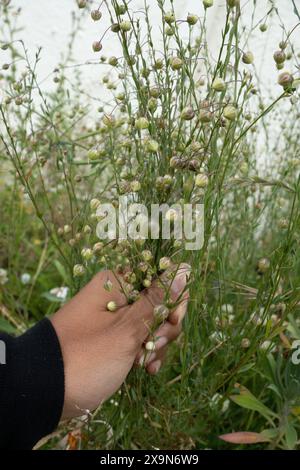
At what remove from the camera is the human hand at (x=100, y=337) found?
706mm

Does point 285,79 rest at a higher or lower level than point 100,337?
higher

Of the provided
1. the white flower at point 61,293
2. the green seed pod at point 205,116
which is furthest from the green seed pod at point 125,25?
the white flower at point 61,293

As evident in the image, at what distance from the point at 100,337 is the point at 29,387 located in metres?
0.11

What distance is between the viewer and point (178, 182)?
2.10 feet

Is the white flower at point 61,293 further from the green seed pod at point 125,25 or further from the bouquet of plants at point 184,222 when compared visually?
the green seed pod at point 125,25

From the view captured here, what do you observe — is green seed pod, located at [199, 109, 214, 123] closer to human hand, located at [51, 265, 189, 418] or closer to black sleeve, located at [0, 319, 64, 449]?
human hand, located at [51, 265, 189, 418]

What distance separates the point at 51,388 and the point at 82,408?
64 millimetres

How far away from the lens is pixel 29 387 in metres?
0.69

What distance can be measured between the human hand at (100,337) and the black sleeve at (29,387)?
0.05 ft

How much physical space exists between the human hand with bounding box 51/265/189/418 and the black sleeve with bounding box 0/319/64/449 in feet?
0.05

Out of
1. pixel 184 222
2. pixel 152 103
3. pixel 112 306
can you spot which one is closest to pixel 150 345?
pixel 112 306

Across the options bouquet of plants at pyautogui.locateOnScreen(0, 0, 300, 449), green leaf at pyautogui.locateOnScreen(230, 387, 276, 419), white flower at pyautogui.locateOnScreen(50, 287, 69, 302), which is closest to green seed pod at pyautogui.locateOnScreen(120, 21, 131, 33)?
bouquet of plants at pyautogui.locateOnScreen(0, 0, 300, 449)

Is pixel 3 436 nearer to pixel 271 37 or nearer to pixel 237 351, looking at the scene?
pixel 237 351

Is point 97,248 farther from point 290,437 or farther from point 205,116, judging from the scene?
point 290,437
